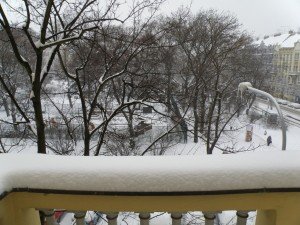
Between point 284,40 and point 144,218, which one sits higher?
point 284,40

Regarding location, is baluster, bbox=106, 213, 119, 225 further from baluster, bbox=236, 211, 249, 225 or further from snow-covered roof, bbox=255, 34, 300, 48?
snow-covered roof, bbox=255, 34, 300, 48

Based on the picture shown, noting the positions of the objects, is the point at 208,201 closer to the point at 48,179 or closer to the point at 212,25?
the point at 48,179

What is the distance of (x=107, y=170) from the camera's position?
171 centimetres

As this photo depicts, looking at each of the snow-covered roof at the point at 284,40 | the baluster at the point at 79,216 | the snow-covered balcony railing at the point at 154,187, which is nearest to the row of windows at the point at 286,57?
the snow-covered roof at the point at 284,40

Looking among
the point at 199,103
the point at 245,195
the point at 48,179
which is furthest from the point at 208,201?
the point at 199,103

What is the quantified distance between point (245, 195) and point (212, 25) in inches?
769

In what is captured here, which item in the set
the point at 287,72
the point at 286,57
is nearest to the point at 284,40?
the point at 286,57

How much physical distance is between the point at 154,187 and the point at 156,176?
6 centimetres

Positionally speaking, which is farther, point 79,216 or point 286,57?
point 286,57

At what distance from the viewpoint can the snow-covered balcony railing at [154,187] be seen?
1.67 metres

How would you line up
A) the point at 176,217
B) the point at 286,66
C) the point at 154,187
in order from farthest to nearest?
the point at 286,66
the point at 176,217
the point at 154,187

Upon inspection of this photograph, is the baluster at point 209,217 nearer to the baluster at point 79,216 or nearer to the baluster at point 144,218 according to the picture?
the baluster at point 144,218

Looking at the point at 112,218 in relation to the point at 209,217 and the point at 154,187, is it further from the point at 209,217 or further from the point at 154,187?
the point at 209,217

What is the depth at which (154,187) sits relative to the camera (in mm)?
1669
